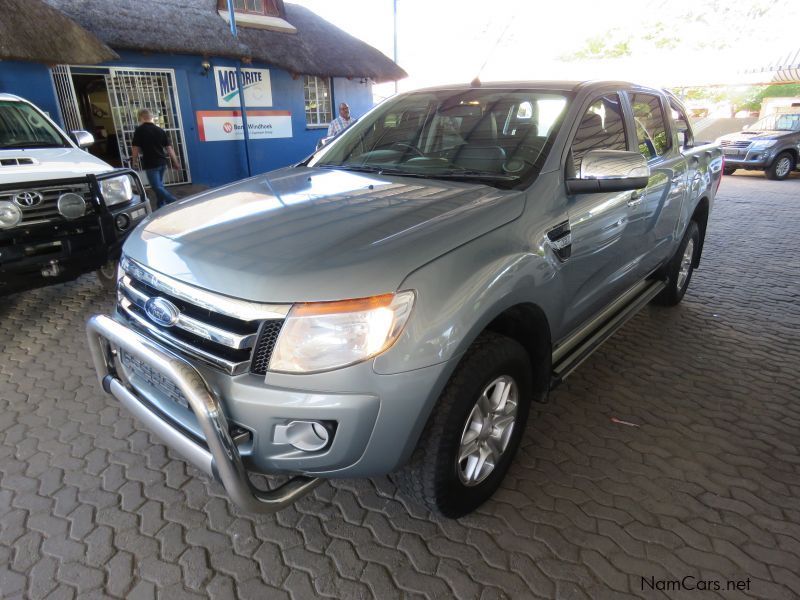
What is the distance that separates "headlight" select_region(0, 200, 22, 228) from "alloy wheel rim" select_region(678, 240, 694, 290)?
5.37 metres

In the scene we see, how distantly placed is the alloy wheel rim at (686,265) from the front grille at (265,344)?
4093 millimetres

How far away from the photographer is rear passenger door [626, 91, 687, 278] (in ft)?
11.0

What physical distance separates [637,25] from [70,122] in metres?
30.8

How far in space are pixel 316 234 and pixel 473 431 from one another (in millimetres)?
1042

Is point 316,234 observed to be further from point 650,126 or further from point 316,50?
point 316,50

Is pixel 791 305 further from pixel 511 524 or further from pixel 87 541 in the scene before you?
pixel 87 541

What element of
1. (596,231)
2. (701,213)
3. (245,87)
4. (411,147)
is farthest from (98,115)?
(596,231)

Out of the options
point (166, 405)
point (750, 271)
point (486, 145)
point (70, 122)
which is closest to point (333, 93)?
point (70, 122)

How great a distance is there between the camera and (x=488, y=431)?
2.27 meters

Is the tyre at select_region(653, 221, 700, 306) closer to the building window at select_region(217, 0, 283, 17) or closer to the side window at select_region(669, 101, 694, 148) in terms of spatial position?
the side window at select_region(669, 101, 694, 148)

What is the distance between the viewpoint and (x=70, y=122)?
927cm

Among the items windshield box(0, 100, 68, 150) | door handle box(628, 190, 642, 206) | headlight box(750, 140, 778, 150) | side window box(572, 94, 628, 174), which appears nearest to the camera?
side window box(572, 94, 628, 174)

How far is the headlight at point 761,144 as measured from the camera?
46.4 ft

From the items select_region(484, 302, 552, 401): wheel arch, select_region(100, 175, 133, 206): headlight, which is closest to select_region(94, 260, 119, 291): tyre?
select_region(100, 175, 133, 206): headlight
